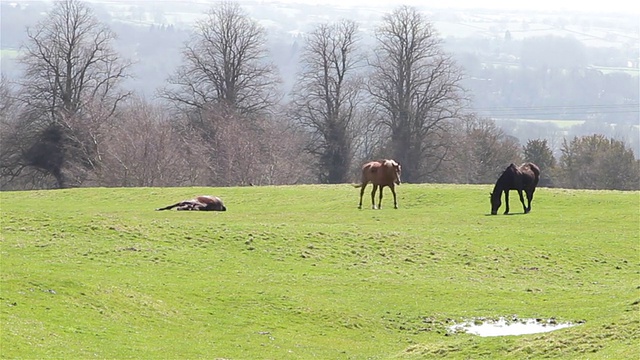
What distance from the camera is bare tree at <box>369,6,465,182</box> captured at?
84.9 metres

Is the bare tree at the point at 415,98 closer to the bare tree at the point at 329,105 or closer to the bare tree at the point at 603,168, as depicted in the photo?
the bare tree at the point at 329,105

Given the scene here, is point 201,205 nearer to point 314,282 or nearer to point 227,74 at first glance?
point 314,282

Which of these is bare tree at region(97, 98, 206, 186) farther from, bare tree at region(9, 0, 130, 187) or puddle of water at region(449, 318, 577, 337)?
puddle of water at region(449, 318, 577, 337)

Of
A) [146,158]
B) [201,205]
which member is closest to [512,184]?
[201,205]

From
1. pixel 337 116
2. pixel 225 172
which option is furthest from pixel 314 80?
pixel 225 172

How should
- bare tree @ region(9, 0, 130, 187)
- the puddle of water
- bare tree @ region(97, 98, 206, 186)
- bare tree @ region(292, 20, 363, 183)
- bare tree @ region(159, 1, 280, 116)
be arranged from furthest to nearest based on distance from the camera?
bare tree @ region(292, 20, 363, 183), bare tree @ region(159, 1, 280, 116), bare tree @ region(9, 0, 130, 187), bare tree @ region(97, 98, 206, 186), the puddle of water

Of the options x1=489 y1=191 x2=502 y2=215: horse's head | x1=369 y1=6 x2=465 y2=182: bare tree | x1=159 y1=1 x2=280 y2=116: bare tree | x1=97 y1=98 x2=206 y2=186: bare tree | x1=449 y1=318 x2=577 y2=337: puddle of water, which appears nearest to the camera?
x1=449 y1=318 x2=577 y2=337: puddle of water

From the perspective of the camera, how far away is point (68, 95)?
3017 inches

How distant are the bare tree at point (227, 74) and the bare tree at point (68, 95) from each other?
19.0ft

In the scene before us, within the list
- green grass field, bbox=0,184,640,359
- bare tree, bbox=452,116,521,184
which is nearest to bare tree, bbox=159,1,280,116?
bare tree, bbox=452,116,521,184

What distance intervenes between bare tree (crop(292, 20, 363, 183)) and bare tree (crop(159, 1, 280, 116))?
2.93m

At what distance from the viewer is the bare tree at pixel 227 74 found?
85.6m

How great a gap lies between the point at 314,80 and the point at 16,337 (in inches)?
2777

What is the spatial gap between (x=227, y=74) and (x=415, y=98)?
604 inches
